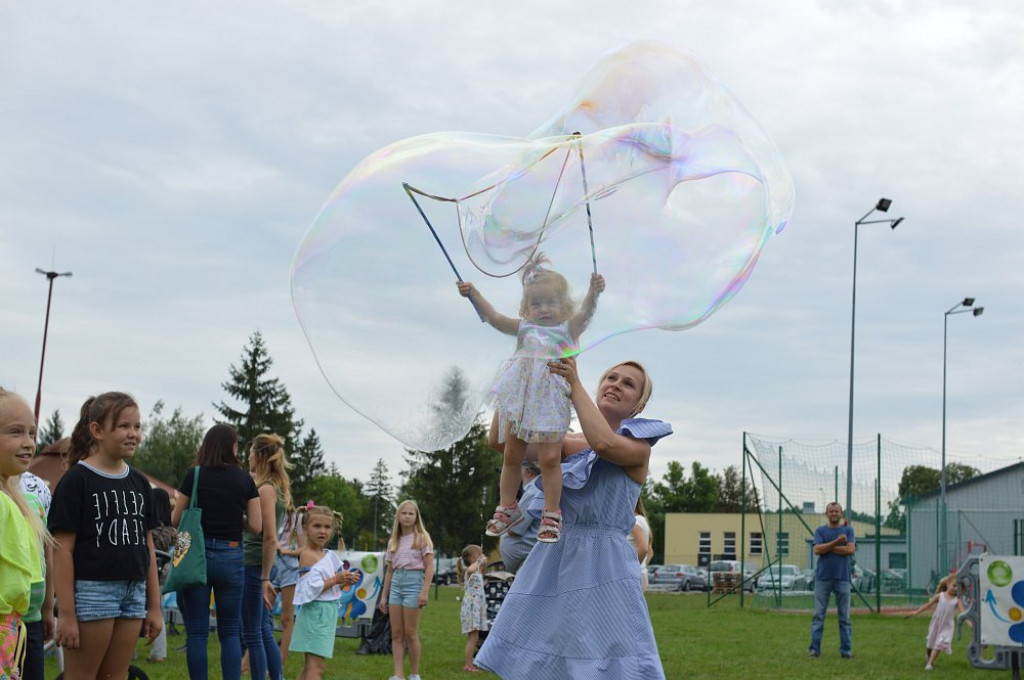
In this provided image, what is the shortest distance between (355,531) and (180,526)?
102m

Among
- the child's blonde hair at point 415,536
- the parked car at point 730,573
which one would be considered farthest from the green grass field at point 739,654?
the parked car at point 730,573

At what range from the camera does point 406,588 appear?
1077 centimetres

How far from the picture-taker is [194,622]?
7.30m

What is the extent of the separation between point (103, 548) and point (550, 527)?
99.8 inches

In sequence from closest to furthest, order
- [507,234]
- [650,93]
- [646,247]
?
1. [507,234]
2. [646,247]
3. [650,93]

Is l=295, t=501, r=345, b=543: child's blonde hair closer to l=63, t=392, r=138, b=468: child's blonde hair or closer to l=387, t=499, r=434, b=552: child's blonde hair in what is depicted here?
l=387, t=499, r=434, b=552: child's blonde hair

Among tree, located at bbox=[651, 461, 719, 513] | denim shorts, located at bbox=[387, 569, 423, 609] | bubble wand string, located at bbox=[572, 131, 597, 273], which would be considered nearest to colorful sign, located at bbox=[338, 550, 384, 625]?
denim shorts, located at bbox=[387, 569, 423, 609]

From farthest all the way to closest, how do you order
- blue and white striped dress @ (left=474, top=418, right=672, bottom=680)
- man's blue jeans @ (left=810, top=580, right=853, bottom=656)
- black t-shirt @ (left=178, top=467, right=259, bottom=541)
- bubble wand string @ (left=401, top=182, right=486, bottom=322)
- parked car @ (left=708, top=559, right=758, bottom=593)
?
1. parked car @ (left=708, top=559, right=758, bottom=593)
2. man's blue jeans @ (left=810, top=580, right=853, bottom=656)
3. black t-shirt @ (left=178, top=467, right=259, bottom=541)
4. bubble wand string @ (left=401, top=182, right=486, bottom=322)
5. blue and white striped dress @ (left=474, top=418, right=672, bottom=680)

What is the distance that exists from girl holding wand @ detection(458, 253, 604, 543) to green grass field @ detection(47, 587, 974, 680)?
709 cm

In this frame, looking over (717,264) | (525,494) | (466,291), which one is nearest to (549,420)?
(525,494)

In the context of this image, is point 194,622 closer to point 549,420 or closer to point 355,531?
point 549,420

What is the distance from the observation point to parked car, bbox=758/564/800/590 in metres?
26.0

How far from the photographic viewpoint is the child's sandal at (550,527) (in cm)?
403

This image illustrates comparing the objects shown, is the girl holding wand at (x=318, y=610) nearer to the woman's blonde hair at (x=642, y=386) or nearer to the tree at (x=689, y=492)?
the woman's blonde hair at (x=642, y=386)
